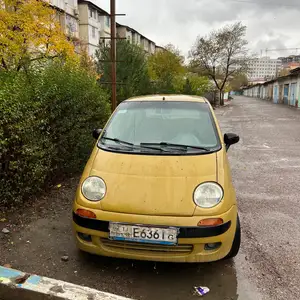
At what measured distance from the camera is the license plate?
102 inches

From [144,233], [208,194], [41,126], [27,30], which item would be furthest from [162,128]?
[27,30]

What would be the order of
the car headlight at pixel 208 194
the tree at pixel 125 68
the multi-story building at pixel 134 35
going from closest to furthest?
the car headlight at pixel 208 194, the tree at pixel 125 68, the multi-story building at pixel 134 35

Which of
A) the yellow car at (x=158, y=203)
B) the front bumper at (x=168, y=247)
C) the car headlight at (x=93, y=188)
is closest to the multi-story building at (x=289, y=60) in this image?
the yellow car at (x=158, y=203)

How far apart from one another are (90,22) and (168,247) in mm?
46105

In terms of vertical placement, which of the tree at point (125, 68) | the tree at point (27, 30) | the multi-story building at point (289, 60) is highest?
the multi-story building at point (289, 60)

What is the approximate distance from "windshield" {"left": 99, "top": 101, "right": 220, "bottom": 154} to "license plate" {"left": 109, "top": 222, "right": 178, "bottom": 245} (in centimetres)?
96

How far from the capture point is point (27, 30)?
1335 centimetres

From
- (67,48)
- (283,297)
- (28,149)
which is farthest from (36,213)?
(67,48)

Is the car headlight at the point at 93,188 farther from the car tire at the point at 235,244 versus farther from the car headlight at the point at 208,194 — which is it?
the car tire at the point at 235,244

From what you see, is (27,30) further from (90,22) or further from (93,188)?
(90,22)

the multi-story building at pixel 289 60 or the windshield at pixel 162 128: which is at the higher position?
the multi-story building at pixel 289 60

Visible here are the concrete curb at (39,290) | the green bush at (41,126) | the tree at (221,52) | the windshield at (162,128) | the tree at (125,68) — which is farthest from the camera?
the tree at (221,52)

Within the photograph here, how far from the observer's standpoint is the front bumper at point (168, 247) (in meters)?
2.59

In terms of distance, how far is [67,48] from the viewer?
48.8 feet
